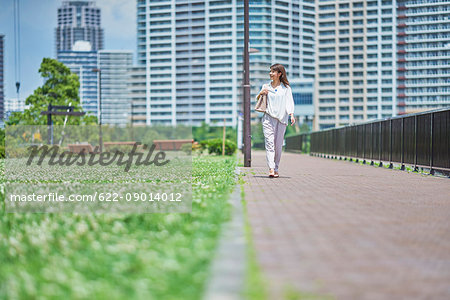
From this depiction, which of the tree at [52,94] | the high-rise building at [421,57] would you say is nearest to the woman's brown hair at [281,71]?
the tree at [52,94]

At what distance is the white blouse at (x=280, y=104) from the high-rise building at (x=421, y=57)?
134153 mm

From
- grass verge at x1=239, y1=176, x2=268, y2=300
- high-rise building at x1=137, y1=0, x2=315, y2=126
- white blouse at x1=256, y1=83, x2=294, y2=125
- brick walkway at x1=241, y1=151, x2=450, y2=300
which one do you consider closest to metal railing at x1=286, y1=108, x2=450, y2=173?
white blouse at x1=256, y1=83, x2=294, y2=125

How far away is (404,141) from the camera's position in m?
16.3

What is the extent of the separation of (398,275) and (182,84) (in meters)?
161

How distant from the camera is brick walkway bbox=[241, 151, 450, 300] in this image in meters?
3.46

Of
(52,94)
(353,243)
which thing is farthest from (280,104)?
(52,94)

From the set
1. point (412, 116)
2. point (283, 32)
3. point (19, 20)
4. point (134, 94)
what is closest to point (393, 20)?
point (283, 32)

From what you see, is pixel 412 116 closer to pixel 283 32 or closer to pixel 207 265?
pixel 207 265

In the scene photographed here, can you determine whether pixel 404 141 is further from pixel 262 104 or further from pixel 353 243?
pixel 353 243

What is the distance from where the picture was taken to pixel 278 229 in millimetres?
5277

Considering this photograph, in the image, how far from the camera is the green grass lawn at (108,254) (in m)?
3.34

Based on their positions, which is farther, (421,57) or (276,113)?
(421,57)

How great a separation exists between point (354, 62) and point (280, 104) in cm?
14591

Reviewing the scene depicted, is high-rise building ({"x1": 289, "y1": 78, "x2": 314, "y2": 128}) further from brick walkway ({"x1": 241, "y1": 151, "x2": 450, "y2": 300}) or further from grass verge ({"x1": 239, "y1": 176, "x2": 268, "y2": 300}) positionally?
grass verge ({"x1": 239, "y1": 176, "x2": 268, "y2": 300})
